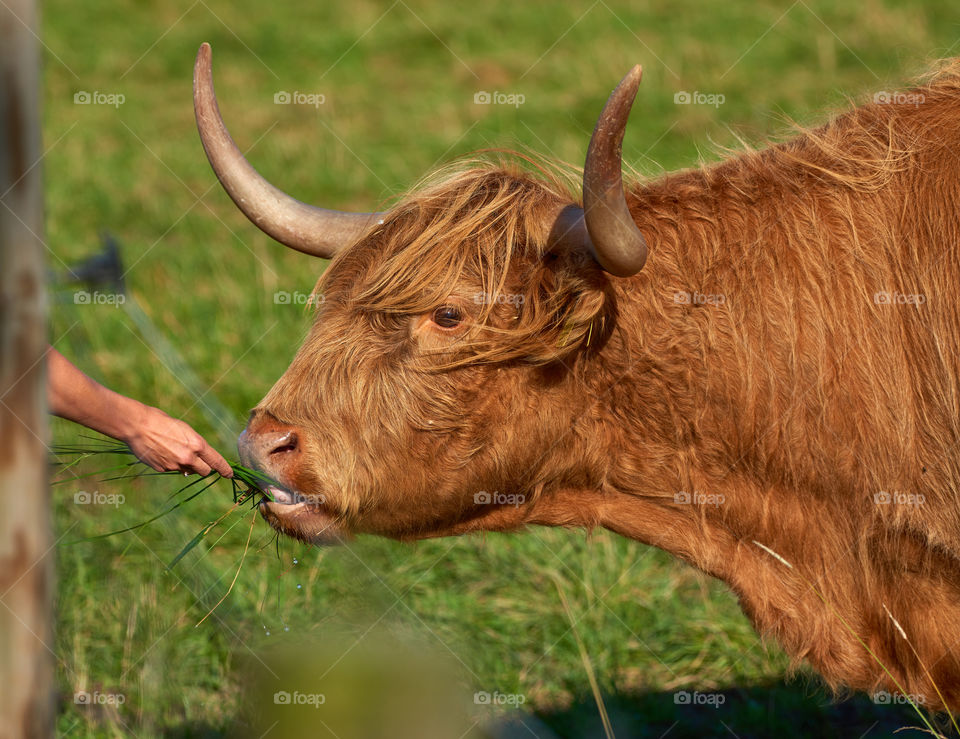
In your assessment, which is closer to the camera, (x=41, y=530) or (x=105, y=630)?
(x=41, y=530)

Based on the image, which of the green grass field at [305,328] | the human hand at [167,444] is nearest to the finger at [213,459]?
the human hand at [167,444]

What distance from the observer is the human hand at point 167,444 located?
2.98 meters

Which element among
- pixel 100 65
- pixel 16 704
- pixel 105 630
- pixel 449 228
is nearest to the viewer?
pixel 16 704

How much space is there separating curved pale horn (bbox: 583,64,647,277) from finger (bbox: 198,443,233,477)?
4.04ft

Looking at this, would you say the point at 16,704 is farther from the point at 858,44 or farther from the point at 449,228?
the point at 858,44

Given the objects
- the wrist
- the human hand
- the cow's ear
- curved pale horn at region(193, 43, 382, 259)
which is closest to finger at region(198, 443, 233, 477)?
the human hand

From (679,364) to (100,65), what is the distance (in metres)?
11.2

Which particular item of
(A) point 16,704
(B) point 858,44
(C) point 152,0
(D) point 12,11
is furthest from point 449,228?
(C) point 152,0

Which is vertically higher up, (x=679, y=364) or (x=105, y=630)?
(x=679, y=364)

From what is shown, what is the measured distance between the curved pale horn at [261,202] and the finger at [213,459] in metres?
0.85

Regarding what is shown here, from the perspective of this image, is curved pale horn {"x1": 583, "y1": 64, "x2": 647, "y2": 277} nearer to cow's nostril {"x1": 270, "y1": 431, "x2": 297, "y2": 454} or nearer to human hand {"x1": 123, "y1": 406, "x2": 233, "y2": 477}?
cow's nostril {"x1": 270, "y1": 431, "x2": 297, "y2": 454}

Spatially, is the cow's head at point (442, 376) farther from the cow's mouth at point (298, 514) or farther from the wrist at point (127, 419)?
the wrist at point (127, 419)

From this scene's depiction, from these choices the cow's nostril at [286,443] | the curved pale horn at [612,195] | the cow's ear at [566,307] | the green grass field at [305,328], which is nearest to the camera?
the curved pale horn at [612,195]

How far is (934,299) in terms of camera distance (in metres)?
3.18
